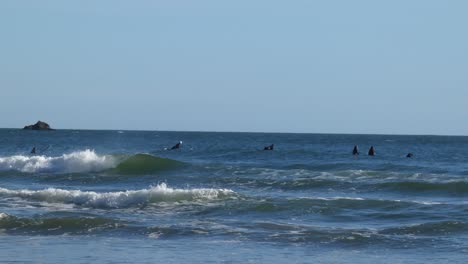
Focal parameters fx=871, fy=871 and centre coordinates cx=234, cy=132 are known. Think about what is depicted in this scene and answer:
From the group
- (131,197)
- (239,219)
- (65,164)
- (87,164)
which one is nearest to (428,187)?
(131,197)

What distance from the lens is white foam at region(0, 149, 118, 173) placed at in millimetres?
37219

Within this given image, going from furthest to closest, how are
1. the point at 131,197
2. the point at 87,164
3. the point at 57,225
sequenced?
the point at 87,164
the point at 131,197
the point at 57,225

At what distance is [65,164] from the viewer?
124 feet

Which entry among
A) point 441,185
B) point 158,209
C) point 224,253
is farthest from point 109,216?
point 441,185

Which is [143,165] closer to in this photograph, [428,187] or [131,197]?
[428,187]

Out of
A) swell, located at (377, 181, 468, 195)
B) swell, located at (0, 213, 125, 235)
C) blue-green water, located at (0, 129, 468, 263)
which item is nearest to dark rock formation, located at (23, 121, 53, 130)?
blue-green water, located at (0, 129, 468, 263)

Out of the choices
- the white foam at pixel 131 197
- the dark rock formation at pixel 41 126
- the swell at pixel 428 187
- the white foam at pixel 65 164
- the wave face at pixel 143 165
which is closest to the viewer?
the white foam at pixel 131 197

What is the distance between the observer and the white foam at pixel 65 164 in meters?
37.2

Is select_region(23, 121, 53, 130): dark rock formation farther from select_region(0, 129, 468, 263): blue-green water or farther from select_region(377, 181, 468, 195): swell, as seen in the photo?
select_region(377, 181, 468, 195): swell

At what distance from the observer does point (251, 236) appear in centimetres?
1659

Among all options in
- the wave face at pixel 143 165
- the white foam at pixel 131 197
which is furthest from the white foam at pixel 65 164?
the white foam at pixel 131 197

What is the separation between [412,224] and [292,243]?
12.2 feet

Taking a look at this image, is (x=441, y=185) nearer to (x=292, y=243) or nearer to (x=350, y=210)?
(x=350, y=210)

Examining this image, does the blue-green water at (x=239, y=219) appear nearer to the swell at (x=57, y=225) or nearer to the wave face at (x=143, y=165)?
the swell at (x=57, y=225)
